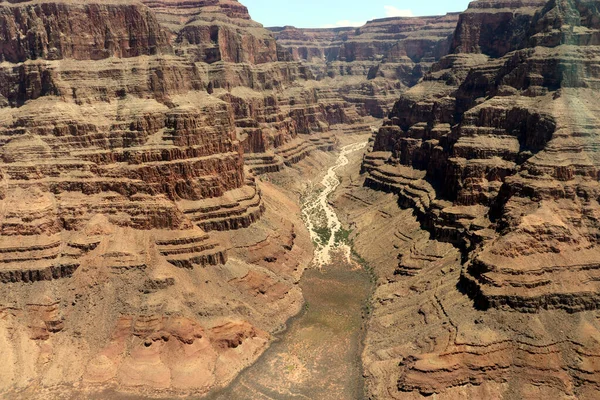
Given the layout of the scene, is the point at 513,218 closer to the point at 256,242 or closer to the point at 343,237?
the point at 256,242

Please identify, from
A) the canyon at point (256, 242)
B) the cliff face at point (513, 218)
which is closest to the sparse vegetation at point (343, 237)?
the canyon at point (256, 242)

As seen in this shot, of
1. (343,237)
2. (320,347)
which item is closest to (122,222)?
(320,347)

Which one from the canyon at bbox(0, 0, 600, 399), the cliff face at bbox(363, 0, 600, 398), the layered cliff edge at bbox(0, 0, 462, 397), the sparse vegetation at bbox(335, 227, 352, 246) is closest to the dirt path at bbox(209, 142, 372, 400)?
the canyon at bbox(0, 0, 600, 399)

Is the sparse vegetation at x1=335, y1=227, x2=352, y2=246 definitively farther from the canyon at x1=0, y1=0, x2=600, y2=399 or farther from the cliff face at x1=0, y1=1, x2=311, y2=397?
the cliff face at x1=0, y1=1, x2=311, y2=397

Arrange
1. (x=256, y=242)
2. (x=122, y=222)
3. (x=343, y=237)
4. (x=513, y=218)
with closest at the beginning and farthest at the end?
(x=513, y=218) < (x=122, y=222) < (x=256, y=242) < (x=343, y=237)

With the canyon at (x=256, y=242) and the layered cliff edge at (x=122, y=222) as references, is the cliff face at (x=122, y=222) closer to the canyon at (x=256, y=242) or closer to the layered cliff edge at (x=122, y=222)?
the layered cliff edge at (x=122, y=222)
